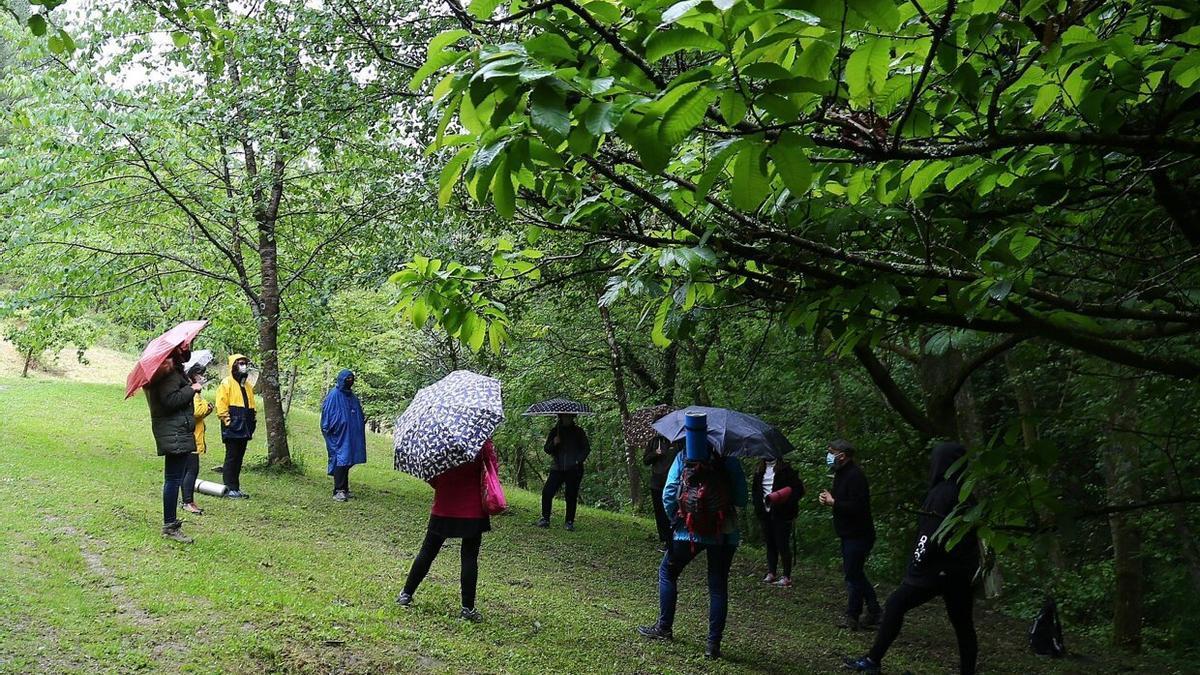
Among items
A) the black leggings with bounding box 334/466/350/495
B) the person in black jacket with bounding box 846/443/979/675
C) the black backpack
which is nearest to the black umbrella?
the person in black jacket with bounding box 846/443/979/675

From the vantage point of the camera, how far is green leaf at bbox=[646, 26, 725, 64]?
5.24 feet

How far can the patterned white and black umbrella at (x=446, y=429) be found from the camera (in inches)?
251

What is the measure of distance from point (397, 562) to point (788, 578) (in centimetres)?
518

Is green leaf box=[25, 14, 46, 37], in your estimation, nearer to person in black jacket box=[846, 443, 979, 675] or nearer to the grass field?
the grass field

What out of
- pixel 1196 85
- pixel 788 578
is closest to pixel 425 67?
pixel 1196 85

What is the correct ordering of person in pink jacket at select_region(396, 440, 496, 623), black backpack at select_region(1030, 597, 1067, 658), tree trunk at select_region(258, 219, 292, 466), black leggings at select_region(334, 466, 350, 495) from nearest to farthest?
person in pink jacket at select_region(396, 440, 496, 623) → black backpack at select_region(1030, 597, 1067, 658) → black leggings at select_region(334, 466, 350, 495) → tree trunk at select_region(258, 219, 292, 466)

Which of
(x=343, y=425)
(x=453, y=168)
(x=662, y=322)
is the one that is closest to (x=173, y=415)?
(x=343, y=425)

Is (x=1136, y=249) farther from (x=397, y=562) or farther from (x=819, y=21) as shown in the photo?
(x=397, y=562)

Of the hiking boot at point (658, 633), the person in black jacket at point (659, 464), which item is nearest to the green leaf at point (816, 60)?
the hiking boot at point (658, 633)

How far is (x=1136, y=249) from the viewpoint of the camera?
12.9ft

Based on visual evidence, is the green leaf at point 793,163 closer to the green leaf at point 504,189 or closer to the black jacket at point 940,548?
the green leaf at point 504,189

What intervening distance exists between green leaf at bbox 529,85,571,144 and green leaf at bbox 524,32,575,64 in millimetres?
164

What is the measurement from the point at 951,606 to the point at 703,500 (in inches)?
76.8

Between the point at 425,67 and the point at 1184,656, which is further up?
the point at 425,67
